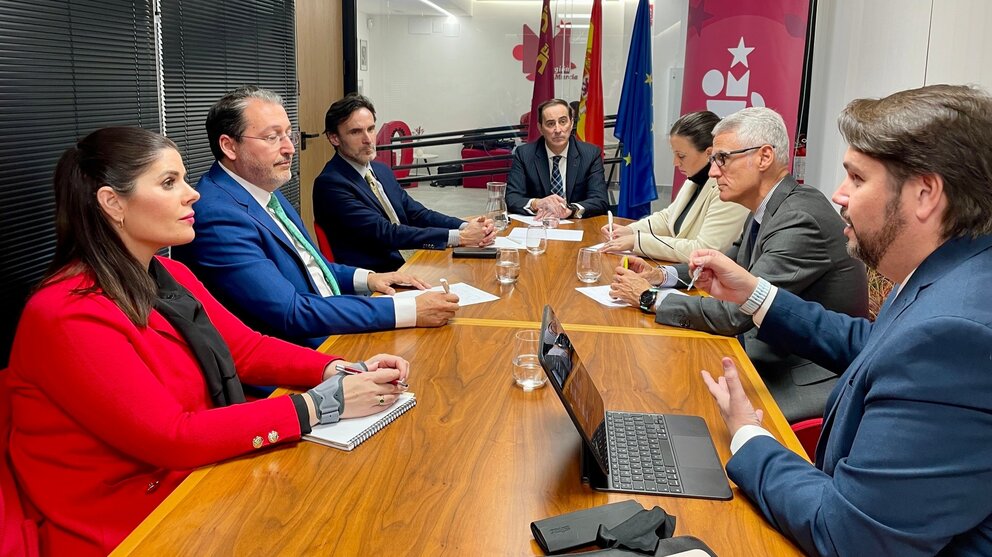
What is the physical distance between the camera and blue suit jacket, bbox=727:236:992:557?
0.98 meters

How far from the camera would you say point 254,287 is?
2.22 metres

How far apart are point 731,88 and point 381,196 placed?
8.17 feet

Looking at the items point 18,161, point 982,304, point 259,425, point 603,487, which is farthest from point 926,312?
point 18,161

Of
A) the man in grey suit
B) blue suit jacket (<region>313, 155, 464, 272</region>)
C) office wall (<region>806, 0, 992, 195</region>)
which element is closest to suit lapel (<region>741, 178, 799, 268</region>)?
the man in grey suit

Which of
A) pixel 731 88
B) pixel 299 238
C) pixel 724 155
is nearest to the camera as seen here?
pixel 724 155

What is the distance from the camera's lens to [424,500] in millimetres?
1270

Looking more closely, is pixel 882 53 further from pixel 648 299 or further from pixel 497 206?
pixel 648 299

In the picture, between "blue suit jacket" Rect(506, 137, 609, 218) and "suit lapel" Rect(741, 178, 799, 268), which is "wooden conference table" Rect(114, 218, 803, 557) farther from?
"blue suit jacket" Rect(506, 137, 609, 218)

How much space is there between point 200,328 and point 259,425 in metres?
0.39

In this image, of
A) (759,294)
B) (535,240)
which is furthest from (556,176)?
(759,294)

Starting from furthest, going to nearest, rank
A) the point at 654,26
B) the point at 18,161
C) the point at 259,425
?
the point at 654,26
the point at 18,161
the point at 259,425

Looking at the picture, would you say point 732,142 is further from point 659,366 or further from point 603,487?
point 603,487

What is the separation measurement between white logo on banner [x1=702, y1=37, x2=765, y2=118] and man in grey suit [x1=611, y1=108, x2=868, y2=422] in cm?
240

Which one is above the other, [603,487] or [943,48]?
[943,48]
